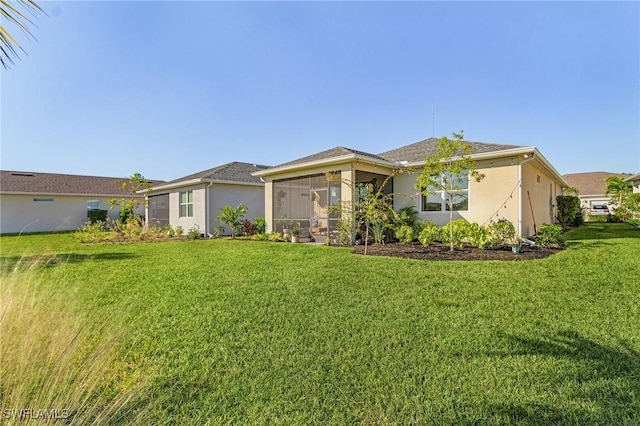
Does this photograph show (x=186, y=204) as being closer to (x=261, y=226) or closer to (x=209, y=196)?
(x=209, y=196)

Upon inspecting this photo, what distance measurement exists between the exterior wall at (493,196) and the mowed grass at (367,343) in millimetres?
3723

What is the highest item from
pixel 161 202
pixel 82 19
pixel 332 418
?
pixel 82 19

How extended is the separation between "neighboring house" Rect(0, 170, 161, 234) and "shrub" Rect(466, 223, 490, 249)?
77.1 ft

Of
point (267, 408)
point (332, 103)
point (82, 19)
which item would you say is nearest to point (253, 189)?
point (332, 103)

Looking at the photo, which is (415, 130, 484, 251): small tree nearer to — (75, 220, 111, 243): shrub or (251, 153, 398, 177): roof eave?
(251, 153, 398, 177): roof eave

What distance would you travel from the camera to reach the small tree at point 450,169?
959 centimetres

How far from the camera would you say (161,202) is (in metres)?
21.5

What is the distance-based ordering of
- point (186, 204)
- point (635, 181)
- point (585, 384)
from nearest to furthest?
point (585, 384) → point (186, 204) → point (635, 181)

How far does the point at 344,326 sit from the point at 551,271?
4.98 metres

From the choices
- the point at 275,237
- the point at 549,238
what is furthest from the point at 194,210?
the point at 549,238

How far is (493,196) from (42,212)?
98.5 feet

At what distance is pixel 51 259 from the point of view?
31.6 ft

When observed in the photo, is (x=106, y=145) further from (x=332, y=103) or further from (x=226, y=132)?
(x=332, y=103)

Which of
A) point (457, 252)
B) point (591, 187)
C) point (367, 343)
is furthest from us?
point (591, 187)
